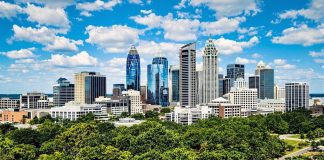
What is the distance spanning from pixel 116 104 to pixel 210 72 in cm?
5004

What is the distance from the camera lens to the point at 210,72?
185 metres

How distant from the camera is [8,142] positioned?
57250mm

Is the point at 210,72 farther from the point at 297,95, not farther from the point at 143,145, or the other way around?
the point at 143,145

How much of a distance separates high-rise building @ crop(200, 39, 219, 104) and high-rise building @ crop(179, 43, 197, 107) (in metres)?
6.46

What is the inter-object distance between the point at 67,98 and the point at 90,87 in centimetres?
1319

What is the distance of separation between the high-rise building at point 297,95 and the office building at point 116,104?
73.9 m

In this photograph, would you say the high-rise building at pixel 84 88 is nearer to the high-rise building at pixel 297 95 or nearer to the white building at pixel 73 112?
the white building at pixel 73 112

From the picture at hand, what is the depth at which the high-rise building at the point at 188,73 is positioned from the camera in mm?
192750

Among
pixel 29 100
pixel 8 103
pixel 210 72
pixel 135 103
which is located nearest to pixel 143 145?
pixel 135 103

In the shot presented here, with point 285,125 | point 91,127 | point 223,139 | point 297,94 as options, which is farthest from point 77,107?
point 297,94

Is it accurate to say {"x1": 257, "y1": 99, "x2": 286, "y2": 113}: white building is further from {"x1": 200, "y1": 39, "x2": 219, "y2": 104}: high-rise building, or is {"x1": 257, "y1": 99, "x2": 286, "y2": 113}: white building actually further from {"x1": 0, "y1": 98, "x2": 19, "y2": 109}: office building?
{"x1": 0, "y1": 98, "x2": 19, "y2": 109}: office building

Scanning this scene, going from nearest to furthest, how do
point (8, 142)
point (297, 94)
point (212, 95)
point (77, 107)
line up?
point (8, 142) < point (77, 107) < point (297, 94) < point (212, 95)

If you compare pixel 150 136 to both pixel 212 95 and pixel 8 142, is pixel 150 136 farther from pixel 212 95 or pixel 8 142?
pixel 212 95

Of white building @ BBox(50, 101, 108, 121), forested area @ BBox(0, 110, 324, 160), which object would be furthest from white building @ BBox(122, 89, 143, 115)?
forested area @ BBox(0, 110, 324, 160)
